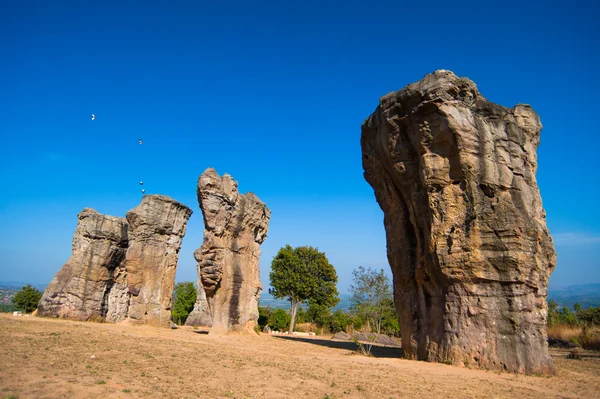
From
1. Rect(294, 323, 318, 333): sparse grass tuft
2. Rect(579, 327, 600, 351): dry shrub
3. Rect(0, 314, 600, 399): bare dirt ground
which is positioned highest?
Rect(579, 327, 600, 351): dry shrub

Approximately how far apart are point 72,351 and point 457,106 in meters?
14.1

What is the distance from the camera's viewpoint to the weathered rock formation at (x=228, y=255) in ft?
76.1

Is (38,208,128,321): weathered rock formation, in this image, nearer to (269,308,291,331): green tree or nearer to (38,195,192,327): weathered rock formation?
(38,195,192,327): weathered rock formation

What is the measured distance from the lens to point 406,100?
14312mm

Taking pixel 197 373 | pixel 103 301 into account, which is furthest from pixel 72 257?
pixel 197 373

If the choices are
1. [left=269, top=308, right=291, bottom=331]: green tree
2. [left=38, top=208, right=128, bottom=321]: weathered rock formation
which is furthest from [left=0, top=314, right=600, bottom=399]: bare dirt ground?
[left=269, top=308, right=291, bottom=331]: green tree

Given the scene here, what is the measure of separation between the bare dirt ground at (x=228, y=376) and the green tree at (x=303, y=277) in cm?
2258

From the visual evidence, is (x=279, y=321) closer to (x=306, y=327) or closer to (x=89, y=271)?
(x=306, y=327)

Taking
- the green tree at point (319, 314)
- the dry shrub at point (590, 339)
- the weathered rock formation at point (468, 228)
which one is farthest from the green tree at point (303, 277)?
the weathered rock formation at point (468, 228)

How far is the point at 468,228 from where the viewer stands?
13.2 m

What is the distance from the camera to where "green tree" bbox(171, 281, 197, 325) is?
42469 mm

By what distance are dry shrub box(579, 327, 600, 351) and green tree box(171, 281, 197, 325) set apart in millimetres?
33914

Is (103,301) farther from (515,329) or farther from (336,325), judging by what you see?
(515,329)

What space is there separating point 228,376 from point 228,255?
14704 mm
